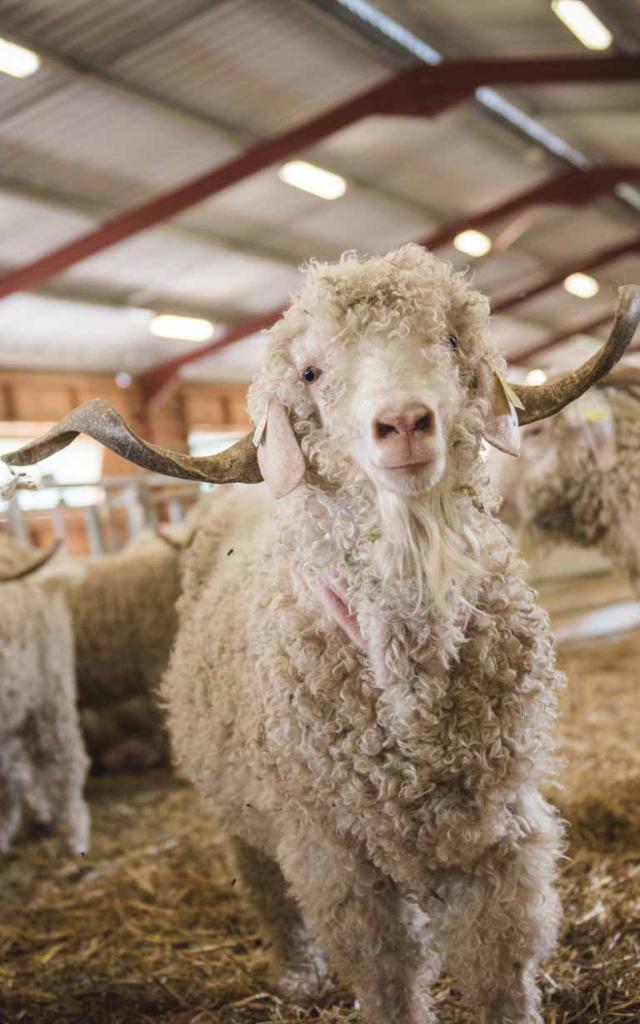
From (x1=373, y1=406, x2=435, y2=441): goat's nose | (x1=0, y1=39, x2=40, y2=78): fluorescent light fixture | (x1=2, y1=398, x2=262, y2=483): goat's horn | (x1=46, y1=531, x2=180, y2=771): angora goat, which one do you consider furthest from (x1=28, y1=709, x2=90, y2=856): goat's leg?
(x1=0, y1=39, x2=40, y2=78): fluorescent light fixture

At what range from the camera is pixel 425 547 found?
81.8 inches

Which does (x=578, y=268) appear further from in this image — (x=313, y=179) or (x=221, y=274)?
(x=313, y=179)

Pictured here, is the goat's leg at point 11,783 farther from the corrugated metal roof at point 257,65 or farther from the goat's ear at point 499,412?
the corrugated metal roof at point 257,65

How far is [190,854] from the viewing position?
4.41 meters

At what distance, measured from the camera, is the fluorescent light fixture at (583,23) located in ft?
29.3

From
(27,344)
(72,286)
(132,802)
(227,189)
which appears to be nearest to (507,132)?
(227,189)

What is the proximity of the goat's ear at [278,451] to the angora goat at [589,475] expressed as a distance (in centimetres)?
208

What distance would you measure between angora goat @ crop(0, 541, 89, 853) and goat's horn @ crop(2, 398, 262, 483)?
2.24m

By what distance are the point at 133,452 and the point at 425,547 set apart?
685 millimetres

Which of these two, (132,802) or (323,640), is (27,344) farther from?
(323,640)

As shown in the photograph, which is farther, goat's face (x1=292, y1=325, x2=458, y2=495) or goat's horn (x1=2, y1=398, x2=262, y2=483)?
goat's horn (x1=2, y1=398, x2=262, y2=483)

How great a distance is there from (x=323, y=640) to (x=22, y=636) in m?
2.71

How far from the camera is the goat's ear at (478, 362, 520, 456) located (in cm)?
228

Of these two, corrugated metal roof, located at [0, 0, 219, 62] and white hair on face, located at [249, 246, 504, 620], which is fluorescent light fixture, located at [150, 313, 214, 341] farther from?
white hair on face, located at [249, 246, 504, 620]
